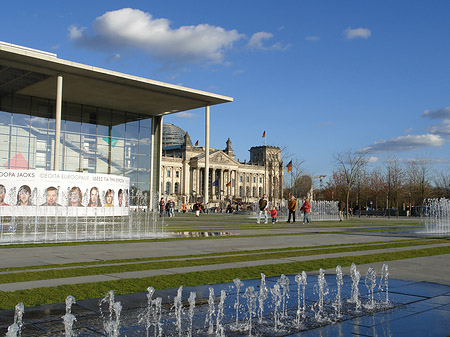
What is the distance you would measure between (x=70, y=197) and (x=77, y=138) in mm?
25018

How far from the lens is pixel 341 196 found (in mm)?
90250

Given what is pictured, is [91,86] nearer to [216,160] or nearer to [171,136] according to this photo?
[216,160]

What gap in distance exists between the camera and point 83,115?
48.4m

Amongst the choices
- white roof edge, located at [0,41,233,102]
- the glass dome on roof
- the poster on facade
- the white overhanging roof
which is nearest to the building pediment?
the glass dome on roof

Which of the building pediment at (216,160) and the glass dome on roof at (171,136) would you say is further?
the glass dome on roof at (171,136)

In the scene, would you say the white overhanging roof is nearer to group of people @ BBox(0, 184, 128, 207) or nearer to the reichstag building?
group of people @ BBox(0, 184, 128, 207)

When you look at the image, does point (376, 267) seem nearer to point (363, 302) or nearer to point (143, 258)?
point (363, 302)

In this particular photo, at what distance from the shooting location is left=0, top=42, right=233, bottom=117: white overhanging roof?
120 ft

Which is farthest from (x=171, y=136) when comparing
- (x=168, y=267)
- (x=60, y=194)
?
(x=168, y=267)

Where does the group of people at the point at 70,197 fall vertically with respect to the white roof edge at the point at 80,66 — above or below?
below

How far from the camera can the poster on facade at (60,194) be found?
20859mm

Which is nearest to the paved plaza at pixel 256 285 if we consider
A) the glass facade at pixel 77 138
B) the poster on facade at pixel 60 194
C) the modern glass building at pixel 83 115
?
the poster on facade at pixel 60 194

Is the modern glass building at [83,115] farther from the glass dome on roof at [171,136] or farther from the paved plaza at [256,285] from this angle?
the glass dome on roof at [171,136]

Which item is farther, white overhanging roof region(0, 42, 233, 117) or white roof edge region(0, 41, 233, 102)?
white overhanging roof region(0, 42, 233, 117)
